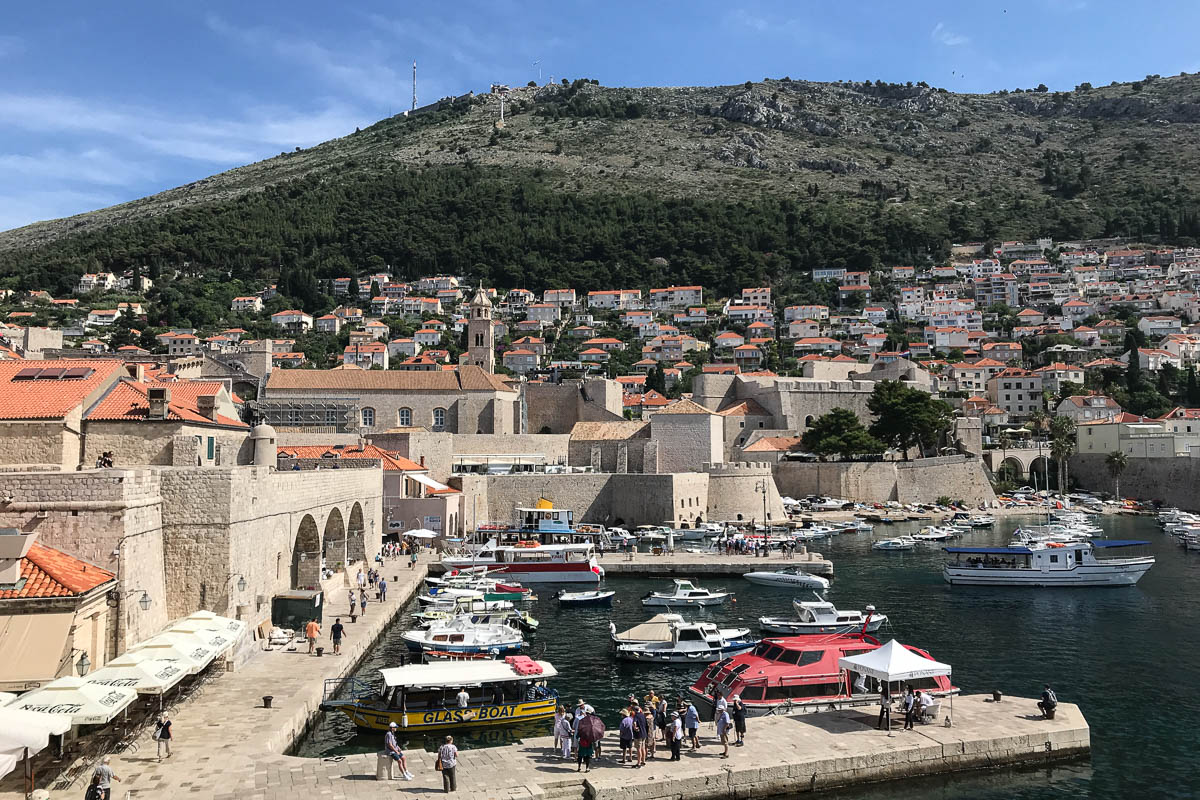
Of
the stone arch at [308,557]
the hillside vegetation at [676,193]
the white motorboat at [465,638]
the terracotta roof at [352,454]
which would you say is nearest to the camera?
the white motorboat at [465,638]

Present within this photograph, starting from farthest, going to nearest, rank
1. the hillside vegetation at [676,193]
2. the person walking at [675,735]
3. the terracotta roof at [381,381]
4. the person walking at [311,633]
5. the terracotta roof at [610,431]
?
the hillside vegetation at [676,193], the terracotta roof at [381,381], the terracotta roof at [610,431], the person walking at [311,633], the person walking at [675,735]

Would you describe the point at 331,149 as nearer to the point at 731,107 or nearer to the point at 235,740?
the point at 731,107

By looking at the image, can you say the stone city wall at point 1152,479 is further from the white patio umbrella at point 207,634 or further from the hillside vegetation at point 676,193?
the hillside vegetation at point 676,193

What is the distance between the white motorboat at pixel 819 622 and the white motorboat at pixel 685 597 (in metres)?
2.74

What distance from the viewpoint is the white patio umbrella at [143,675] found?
1045cm

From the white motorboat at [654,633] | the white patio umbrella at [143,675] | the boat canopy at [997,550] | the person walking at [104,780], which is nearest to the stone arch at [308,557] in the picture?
the white motorboat at [654,633]

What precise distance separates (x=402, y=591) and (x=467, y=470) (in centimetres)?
1837

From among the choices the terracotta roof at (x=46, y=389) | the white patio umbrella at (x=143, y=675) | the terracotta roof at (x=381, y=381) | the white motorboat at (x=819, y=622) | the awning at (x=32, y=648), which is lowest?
the white motorboat at (x=819, y=622)

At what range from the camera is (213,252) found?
110688 millimetres

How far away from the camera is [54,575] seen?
11141 mm

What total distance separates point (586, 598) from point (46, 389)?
47.1ft

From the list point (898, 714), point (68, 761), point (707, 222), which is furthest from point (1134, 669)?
point (707, 222)

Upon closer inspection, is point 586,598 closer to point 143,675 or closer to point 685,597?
point 685,597

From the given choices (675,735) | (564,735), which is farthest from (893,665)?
(564,735)
